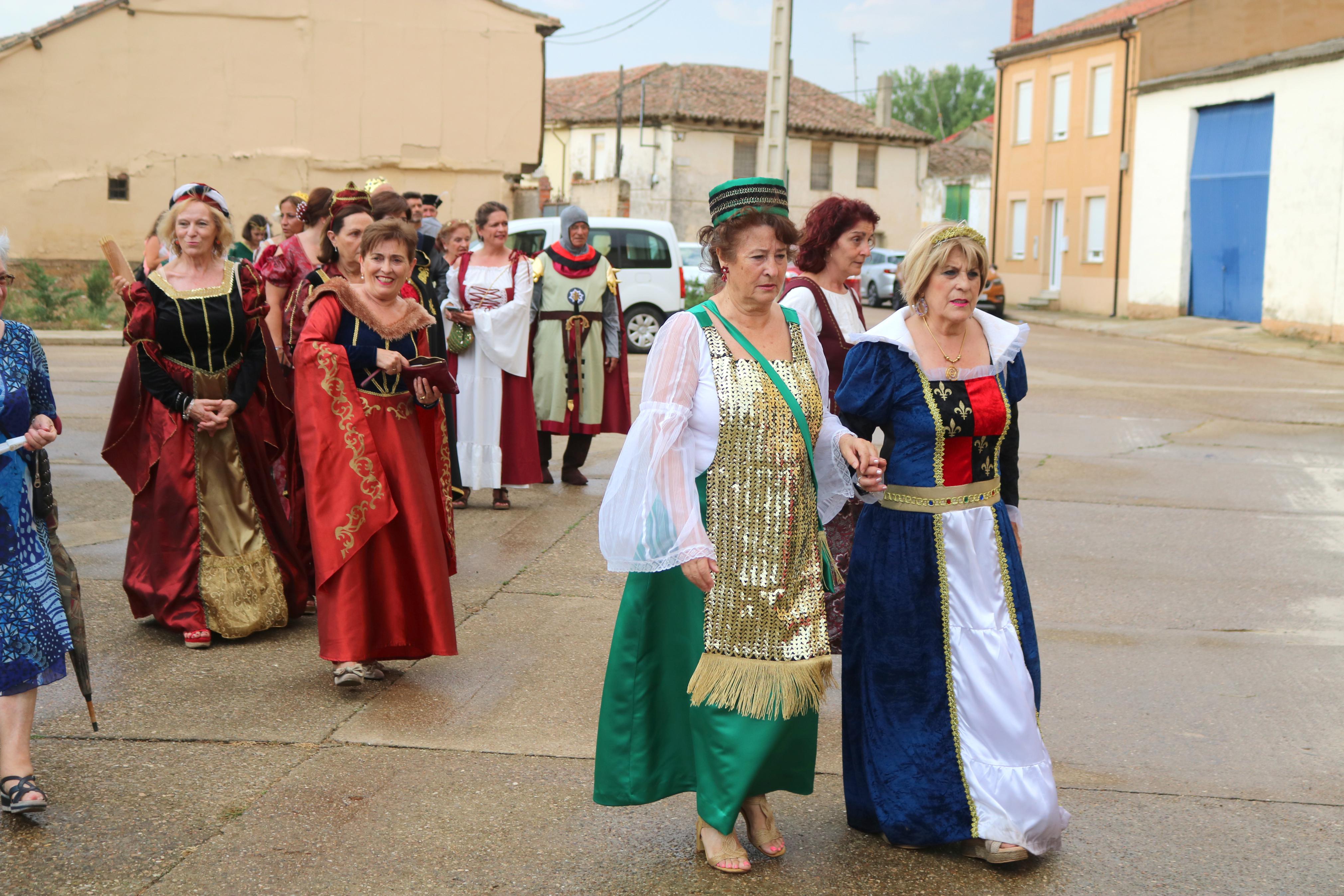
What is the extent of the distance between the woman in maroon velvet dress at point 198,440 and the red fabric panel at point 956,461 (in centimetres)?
323

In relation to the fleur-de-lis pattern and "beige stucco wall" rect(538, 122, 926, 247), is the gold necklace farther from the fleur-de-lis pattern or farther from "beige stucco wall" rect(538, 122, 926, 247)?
"beige stucco wall" rect(538, 122, 926, 247)

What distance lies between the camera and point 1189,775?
4402mm

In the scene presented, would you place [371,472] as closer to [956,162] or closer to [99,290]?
[99,290]

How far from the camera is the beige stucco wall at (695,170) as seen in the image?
157 ft

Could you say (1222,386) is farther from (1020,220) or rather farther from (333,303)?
(1020,220)

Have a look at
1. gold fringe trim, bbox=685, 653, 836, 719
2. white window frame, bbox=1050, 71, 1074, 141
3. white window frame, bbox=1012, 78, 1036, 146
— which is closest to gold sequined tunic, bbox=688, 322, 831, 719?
gold fringe trim, bbox=685, 653, 836, 719

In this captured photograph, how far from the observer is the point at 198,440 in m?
5.78

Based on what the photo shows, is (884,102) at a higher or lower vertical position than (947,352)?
higher

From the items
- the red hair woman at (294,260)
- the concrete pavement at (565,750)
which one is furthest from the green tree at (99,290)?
the red hair woman at (294,260)

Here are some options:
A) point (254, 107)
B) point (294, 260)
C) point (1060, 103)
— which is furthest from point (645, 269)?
point (1060, 103)

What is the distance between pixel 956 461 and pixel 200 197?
3.53 m

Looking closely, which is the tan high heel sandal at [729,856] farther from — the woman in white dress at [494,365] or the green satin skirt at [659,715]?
the woman in white dress at [494,365]

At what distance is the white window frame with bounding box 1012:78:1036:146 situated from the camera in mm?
37188

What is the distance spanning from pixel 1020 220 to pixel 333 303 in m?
34.8
